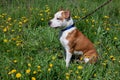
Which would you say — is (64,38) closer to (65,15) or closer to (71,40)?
(71,40)

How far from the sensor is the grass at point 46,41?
4488mm

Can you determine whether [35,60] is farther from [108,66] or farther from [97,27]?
[97,27]

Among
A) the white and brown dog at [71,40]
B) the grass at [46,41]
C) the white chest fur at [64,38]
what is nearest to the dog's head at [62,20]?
the white and brown dog at [71,40]

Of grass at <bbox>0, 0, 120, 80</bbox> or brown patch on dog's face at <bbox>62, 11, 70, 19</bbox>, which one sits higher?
brown patch on dog's face at <bbox>62, 11, 70, 19</bbox>

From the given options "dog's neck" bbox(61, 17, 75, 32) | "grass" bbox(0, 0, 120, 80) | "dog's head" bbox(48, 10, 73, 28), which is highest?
"dog's head" bbox(48, 10, 73, 28)

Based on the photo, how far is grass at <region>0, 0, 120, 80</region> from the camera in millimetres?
4488

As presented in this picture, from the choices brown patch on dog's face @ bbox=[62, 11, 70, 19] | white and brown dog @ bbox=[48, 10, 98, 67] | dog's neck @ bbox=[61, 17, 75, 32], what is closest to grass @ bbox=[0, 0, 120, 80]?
white and brown dog @ bbox=[48, 10, 98, 67]

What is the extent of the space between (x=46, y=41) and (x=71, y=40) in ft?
2.39

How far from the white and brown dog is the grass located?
0.17m

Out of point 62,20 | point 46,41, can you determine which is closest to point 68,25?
point 62,20

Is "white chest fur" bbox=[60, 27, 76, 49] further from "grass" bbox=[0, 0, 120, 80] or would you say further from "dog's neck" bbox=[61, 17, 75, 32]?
"grass" bbox=[0, 0, 120, 80]

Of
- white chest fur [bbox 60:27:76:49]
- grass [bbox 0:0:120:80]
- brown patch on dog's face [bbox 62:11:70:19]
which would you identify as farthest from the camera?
white chest fur [bbox 60:27:76:49]

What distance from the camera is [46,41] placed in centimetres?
571

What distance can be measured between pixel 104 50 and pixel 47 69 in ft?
5.22
